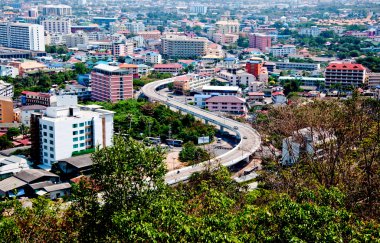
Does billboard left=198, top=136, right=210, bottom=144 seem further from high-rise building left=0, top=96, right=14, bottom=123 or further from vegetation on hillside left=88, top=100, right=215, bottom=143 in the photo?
high-rise building left=0, top=96, right=14, bottom=123

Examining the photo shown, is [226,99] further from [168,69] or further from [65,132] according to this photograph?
[168,69]

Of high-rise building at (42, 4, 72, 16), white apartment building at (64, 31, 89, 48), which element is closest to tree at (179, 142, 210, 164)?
white apartment building at (64, 31, 89, 48)

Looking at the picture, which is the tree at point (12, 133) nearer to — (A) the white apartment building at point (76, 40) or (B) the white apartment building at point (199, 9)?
(A) the white apartment building at point (76, 40)

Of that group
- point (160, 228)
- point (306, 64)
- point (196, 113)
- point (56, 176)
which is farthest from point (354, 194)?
point (306, 64)

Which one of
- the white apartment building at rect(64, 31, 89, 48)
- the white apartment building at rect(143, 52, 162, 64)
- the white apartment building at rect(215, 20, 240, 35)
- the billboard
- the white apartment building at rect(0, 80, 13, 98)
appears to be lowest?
the billboard

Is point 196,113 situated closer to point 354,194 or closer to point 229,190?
point 229,190

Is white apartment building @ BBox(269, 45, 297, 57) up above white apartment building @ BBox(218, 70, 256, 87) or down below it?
above
